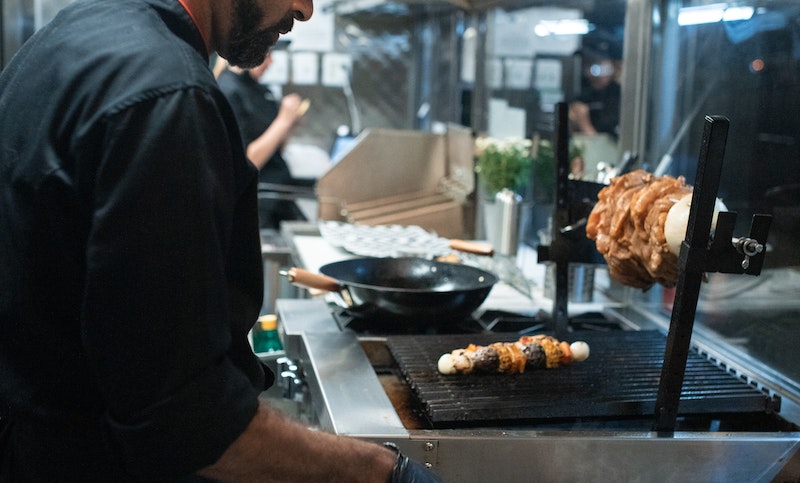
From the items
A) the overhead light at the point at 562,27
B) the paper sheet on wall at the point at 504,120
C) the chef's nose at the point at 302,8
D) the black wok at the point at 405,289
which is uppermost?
the overhead light at the point at 562,27

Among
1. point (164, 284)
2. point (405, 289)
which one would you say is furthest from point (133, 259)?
point (405, 289)

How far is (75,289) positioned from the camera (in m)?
1.03

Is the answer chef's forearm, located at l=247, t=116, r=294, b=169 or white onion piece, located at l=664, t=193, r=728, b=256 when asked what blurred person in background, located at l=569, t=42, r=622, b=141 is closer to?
white onion piece, located at l=664, t=193, r=728, b=256

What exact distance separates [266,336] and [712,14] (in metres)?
1.47

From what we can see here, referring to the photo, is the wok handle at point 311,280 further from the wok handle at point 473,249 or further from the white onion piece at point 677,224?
the white onion piece at point 677,224

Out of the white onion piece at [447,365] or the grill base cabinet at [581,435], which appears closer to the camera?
the grill base cabinet at [581,435]

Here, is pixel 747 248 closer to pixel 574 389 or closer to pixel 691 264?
pixel 691 264

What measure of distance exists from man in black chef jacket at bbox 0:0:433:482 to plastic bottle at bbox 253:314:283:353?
4.53ft

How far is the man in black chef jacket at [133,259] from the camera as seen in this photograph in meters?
0.92

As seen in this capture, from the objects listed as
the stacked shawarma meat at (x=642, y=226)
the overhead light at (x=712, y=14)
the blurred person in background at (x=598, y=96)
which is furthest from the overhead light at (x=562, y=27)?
the stacked shawarma meat at (x=642, y=226)

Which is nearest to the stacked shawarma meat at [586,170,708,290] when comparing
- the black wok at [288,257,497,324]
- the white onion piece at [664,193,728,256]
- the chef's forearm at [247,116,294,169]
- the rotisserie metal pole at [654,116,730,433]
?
the white onion piece at [664,193,728,256]

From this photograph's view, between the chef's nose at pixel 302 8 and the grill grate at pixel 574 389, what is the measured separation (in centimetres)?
69

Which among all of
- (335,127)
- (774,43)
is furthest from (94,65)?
(335,127)

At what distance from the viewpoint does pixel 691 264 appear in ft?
4.69
